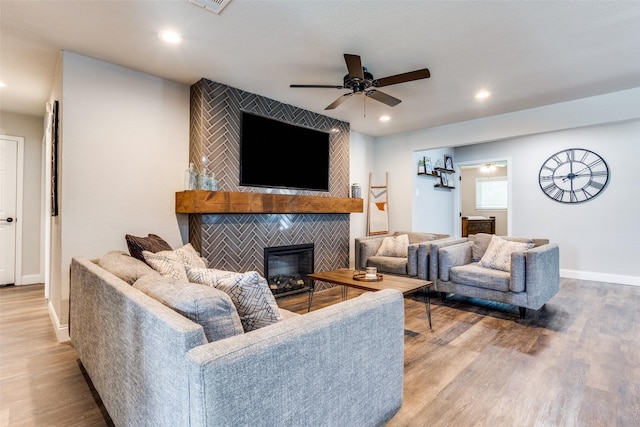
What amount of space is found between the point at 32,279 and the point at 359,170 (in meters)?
5.19

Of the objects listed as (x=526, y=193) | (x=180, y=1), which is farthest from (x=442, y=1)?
(x=526, y=193)

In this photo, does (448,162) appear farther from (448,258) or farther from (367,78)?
Result: (367,78)

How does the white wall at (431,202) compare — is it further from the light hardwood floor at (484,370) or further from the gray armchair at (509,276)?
the light hardwood floor at (484,370)

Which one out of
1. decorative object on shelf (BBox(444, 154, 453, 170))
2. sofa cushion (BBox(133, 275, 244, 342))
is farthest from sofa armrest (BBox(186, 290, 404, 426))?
decorative object on shelf (BBox(444, 154, 453, 170))

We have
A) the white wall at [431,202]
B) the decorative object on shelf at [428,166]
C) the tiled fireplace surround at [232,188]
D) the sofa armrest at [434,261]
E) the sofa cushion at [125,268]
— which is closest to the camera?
the sofa cushion at [125,268]

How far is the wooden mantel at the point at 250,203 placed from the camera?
3133mm

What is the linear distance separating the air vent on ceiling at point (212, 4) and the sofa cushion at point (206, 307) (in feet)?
5.94

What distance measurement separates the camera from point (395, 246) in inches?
179

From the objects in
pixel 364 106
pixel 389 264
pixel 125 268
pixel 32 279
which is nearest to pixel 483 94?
pixel 364 106

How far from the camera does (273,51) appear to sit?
2.76m

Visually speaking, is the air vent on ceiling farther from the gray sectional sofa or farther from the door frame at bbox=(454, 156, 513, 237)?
the door frame at bbox=(454, 156, 513, 237)

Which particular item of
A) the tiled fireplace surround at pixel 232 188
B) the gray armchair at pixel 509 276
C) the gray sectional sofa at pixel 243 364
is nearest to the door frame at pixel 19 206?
the tiled fireplace surround at pixel 232 188

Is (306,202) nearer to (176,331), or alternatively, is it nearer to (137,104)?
(137,104)

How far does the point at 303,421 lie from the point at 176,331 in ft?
1.70
